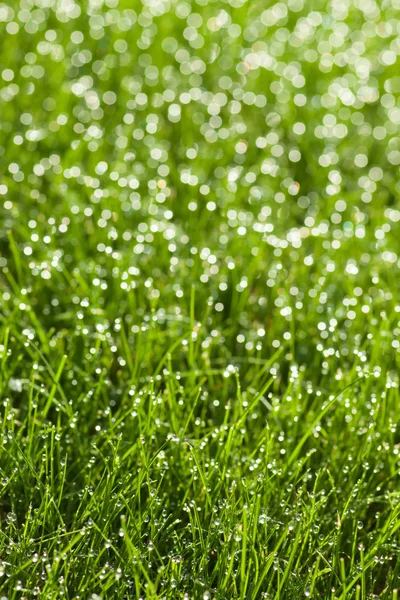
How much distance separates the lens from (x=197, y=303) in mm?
2271

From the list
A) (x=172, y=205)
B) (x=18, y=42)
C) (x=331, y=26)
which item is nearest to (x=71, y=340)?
(x=172, y=205)

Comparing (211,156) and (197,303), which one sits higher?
(211,156)

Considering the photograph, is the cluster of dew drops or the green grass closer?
the green grass

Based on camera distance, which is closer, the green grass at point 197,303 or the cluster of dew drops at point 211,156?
the green grass at point 197,303

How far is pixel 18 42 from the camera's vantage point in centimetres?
340

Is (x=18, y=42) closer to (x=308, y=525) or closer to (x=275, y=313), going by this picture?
(x=275, y=313)

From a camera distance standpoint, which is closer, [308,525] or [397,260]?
[308,525]

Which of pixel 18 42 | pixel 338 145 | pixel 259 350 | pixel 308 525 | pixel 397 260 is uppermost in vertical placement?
pixel 18 42

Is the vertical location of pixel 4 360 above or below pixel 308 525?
above

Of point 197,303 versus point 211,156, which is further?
point 211,156

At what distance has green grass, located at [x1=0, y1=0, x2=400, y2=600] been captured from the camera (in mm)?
1591

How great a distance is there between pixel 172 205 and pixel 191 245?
0.26m

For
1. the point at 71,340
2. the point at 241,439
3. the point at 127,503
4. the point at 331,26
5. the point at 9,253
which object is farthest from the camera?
the point at 331,26

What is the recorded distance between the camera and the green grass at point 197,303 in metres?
1.59
